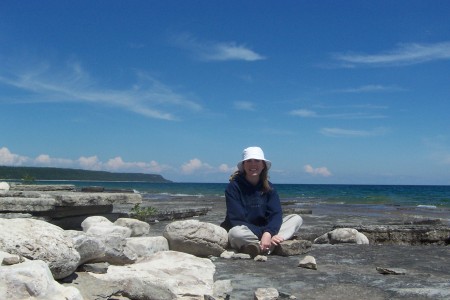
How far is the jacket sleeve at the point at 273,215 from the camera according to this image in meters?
7.76

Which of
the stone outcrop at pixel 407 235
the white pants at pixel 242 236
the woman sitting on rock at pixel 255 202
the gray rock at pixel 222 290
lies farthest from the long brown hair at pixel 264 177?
the stone outcrop at pixel 407 235

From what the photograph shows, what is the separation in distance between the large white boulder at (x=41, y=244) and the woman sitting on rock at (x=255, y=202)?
3.21 m

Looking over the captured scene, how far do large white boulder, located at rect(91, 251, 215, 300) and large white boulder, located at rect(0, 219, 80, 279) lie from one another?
50cm

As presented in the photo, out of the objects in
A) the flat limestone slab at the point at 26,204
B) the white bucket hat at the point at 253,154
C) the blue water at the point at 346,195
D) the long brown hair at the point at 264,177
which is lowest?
the blue water at the point at 346,195

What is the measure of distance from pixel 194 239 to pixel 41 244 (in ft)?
9.39

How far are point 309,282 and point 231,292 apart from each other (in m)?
1.00

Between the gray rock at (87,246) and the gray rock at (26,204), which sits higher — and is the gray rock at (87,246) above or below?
below

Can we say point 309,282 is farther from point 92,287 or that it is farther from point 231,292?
point 92,287

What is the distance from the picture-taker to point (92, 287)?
4801 mm

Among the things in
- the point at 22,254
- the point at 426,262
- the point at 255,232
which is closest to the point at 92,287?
the point at 22,254

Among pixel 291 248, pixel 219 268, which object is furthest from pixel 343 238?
pixel 219 268

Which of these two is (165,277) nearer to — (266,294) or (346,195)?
(266,294)

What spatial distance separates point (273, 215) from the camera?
7938 millimetres

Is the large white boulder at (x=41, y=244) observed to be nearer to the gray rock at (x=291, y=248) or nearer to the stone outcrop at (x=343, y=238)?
the gray rock at (x=291, y=248)
